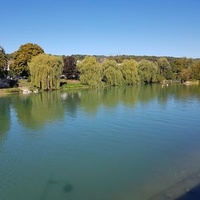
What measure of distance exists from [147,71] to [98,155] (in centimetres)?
6938

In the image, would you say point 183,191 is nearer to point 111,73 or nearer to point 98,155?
point 98,155

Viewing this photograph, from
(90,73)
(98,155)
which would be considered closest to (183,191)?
(98,155)

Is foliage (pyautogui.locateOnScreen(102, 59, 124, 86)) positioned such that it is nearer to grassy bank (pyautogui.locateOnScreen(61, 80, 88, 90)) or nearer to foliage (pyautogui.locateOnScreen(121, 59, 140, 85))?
foliage (pyautogui.locateOnScreen(121, 59, 140, 85))

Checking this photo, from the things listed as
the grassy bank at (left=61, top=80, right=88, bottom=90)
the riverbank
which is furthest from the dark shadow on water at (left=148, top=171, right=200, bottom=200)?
the grassy bank at (left=61, top=80, right=88, bottom=90)

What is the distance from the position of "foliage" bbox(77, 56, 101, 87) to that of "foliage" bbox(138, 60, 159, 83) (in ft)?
58.0

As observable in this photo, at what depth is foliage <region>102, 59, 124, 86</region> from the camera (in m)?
76.2

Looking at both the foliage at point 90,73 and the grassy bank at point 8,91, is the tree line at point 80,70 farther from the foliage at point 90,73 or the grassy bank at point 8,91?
the grassy bank at point 8,91

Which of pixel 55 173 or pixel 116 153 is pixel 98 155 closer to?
Result: pixel 116 153

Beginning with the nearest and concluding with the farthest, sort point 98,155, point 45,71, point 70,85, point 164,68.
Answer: point 98,155 < point 45,71 < point 70,85 < point 164,68

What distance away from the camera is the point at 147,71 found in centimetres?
8606

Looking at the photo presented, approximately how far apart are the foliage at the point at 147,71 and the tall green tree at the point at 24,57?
96.2 feet

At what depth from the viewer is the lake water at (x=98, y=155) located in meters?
13.6

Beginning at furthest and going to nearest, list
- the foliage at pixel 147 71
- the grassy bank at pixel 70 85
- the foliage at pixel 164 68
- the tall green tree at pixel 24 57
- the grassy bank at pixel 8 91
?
the foliage at pixel 164 68 < the foliage at pixel 147 71 < the grassy bank at pixel 70 85 < the tall green tree at pixel 24 57 < the grassy bank at pixel 8 91

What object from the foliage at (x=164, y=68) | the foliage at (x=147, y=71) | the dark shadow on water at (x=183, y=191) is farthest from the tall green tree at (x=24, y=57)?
the dark shadow on water at (x=183, y=191)
